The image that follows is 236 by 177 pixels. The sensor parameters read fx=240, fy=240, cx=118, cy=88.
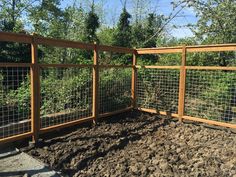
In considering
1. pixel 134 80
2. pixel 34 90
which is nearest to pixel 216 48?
pixel 134 80

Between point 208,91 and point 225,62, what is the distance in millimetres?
2139

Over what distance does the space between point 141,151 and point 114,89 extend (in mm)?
2342

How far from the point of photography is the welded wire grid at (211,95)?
Answer: 16.5ft

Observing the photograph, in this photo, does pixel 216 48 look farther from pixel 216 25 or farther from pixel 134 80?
pixel 216 25

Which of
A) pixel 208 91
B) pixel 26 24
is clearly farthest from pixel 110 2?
pixel 208 91

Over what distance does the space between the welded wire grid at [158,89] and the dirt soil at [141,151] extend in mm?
806

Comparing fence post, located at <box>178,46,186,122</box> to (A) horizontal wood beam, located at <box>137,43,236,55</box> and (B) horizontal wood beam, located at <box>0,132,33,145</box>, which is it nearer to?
(A) horizontal wood beam, located at <box>137,43,236,55</box>

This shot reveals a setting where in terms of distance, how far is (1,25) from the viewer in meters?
11.8

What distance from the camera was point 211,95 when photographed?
17.1ft

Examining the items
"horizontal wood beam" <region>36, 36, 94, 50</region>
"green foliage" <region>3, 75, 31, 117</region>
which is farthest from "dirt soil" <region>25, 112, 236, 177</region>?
"horizontal wood beam" <region>36, 36, 94, 50</region>

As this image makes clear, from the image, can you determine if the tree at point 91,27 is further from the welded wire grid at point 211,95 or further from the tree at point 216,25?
the welded wire grid at point 211,95

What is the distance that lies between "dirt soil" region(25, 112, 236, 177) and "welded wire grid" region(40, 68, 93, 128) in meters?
0.38

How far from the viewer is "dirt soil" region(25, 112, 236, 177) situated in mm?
3117

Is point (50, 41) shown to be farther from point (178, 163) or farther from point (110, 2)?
point (110, 2)
